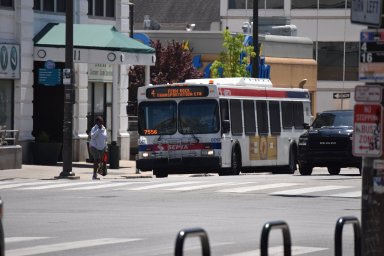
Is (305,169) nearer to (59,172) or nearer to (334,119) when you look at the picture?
(334,119)

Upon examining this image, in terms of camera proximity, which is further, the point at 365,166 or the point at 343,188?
the point at 343,188

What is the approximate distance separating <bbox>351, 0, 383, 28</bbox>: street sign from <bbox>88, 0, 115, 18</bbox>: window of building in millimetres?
33324

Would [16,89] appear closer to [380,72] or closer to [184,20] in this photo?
[380,72]

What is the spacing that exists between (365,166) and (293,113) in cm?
2979

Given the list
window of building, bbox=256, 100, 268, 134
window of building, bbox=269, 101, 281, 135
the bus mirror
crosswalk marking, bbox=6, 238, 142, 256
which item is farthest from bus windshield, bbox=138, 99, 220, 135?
crosswalk marking, bbox=6, 238, 142, 256

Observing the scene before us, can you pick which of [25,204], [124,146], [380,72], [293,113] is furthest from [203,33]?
[380,72]

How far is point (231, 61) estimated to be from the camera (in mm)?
55219

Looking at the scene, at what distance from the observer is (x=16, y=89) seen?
40156 millimetres

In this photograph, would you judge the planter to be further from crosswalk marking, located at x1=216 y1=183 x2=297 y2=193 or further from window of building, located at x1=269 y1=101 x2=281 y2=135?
crosswalk marking, located at x1=216 y1=183 x2=297 y2=193

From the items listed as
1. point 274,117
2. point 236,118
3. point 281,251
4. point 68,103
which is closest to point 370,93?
point 281,251

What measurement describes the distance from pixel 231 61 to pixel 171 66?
302 inches

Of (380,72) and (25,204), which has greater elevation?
(380,72)

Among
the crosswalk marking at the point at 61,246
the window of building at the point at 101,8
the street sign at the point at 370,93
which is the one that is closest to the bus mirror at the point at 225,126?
the window of building at the point at 101,8

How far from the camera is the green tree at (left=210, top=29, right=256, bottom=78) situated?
55.0m
